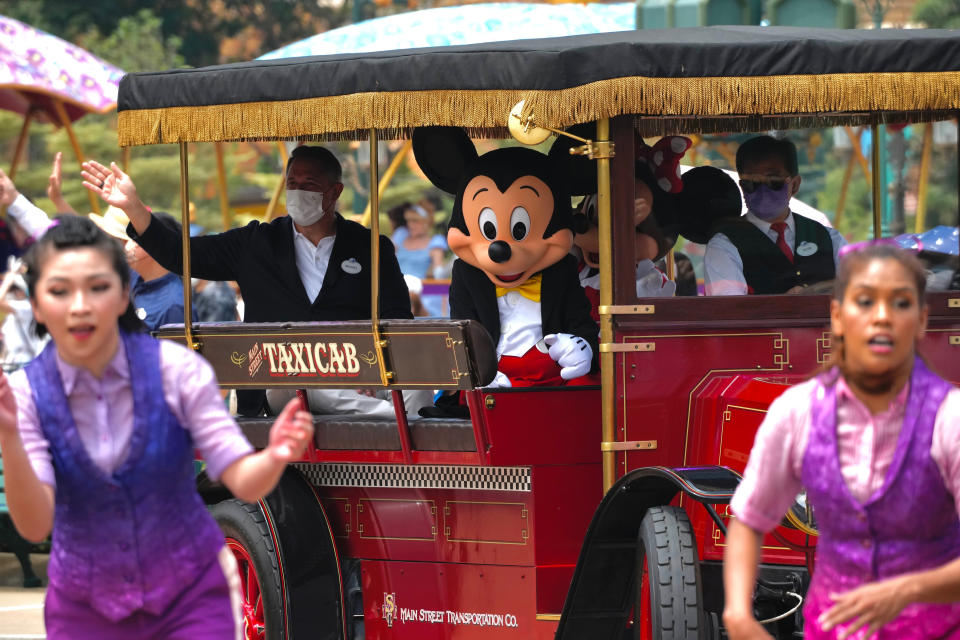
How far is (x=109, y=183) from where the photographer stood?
19.4 ft

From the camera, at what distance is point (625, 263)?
536 cm

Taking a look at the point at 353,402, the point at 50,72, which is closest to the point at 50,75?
the point at 50,72

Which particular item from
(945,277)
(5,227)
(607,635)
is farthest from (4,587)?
(945,277)

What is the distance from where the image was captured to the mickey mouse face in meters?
5.78

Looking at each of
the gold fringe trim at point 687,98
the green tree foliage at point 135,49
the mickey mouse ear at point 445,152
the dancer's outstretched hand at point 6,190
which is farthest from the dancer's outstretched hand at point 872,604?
the green tree foliage at point 135,49

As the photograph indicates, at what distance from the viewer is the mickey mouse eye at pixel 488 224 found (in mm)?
5824

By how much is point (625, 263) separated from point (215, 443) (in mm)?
2105

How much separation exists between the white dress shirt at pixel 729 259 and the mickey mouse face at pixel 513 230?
0.50m

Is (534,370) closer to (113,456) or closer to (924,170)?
(113,456)

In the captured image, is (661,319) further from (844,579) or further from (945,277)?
(844,579)

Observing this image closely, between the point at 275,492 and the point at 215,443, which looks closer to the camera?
the point at 215,443

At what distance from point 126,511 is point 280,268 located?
9.53 ft

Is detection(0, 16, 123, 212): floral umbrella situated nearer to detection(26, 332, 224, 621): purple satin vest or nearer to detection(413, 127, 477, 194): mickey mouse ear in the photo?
detection(413, 127, 477, 194): mickey mouse ear

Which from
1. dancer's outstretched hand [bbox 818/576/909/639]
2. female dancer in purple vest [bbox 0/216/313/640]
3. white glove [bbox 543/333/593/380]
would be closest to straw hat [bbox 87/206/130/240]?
white glove [bbox 543/333/593/380]
